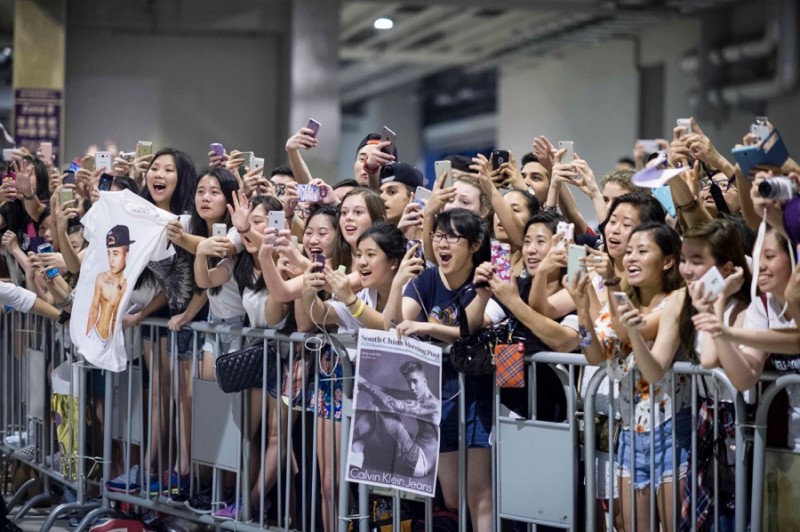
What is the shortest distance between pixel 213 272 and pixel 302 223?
2.63ft

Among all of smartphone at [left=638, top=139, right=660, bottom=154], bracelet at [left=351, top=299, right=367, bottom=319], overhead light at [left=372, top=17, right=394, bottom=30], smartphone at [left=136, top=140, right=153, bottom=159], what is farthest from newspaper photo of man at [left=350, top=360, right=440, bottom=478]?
overhead light at [left=372, top=17, right=394, bottom=30]

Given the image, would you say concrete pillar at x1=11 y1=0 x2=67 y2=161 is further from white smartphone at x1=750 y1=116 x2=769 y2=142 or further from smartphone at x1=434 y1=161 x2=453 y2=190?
white smartphone at x1=750 y1=116 x2=769 y2=142

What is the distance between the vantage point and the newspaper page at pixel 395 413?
14.5 ft

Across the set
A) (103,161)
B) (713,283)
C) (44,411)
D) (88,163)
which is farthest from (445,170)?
(88,163)

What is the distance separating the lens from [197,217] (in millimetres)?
5727

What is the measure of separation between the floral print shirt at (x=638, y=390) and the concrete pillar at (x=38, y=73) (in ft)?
30.6

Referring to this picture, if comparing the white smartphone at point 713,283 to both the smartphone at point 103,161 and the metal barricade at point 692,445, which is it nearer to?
the metal barricade at point 692,445

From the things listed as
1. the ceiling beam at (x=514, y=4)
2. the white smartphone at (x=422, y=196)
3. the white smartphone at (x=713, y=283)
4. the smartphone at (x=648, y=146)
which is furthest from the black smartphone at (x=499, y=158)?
the ceiling beam at (x=514, y=4)

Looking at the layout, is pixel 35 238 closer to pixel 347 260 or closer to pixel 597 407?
pixel 347 260

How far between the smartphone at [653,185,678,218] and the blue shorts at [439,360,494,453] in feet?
3.34

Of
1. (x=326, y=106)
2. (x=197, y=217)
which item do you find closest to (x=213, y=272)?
(x=197, y=217)

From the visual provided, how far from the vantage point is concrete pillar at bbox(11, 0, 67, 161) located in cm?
1227

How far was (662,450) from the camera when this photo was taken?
3.99m

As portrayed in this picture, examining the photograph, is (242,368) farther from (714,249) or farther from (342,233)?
(714,249)
